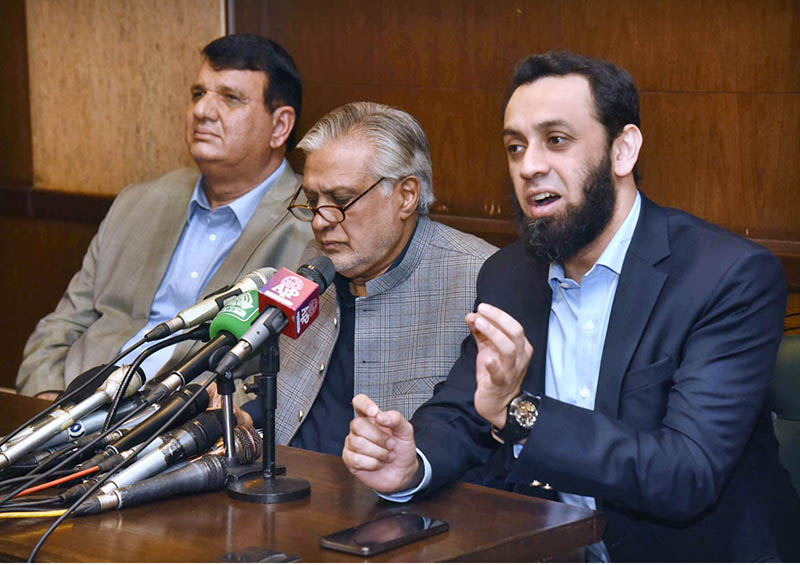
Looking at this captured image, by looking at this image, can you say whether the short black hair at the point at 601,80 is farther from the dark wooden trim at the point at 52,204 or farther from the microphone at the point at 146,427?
the dark wooden trim at the point at 52,204

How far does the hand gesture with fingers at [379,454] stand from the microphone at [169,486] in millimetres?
256

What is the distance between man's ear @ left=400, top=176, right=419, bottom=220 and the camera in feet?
9.43

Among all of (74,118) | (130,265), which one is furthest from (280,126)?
(74,118)

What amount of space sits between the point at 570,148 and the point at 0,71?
3.51 metres

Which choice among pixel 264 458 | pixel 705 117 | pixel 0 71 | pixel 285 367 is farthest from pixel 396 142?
pixel 0 71

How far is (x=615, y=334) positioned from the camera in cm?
217

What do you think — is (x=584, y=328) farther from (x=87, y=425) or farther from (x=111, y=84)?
(x=111, y=84)

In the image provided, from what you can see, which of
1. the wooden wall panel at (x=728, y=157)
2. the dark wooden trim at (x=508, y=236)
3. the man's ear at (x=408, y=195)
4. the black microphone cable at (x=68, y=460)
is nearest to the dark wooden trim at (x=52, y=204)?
the dark wooden trim at (x=508, y=236)

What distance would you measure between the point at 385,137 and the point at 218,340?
1145mm

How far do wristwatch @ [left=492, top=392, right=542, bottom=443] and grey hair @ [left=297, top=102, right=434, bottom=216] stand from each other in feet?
3.37

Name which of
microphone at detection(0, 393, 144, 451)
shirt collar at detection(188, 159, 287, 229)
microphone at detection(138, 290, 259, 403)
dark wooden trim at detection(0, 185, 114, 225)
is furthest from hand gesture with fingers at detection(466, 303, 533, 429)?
dark wooden trim at detection(0, 185, 114, 225)

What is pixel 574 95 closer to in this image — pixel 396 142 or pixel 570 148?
pixel 570 148

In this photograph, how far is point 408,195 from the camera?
289 cm

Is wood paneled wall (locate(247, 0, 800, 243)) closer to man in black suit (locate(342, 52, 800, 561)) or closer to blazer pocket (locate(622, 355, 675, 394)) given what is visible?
man in black suit (locate(342, 52, 800, 561))
